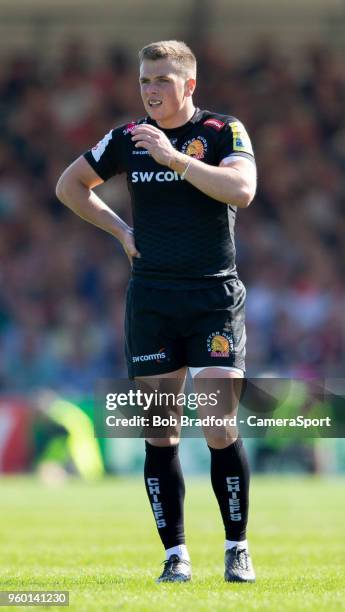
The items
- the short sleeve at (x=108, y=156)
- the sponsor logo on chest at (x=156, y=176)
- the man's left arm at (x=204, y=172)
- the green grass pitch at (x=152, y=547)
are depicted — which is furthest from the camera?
the short sleeve at (x=108, y=156)

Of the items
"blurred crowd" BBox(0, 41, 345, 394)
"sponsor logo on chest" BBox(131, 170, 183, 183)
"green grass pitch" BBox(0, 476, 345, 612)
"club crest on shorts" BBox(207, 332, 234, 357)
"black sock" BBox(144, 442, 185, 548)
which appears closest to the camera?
"green grass pitch" BBox(0, 476, 345, 612)

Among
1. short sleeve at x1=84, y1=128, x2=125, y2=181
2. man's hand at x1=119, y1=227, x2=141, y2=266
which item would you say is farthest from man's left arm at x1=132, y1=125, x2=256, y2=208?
man's hand at x1=119, y1=227, x2=141, y2=266

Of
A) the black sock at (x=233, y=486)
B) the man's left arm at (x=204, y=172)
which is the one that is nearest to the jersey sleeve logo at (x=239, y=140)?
the man's left arm at (x=204, y=172)

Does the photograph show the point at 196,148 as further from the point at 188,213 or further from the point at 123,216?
the point at 123,216

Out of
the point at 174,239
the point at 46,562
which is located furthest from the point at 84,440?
the point at 174,239

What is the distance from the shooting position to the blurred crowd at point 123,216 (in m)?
17.1

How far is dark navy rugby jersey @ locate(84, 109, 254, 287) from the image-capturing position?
6020 mm

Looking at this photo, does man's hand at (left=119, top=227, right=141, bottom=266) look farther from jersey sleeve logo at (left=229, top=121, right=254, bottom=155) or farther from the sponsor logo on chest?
jersey sleeve logo at (left=229, top=121, right=254, bottom=155)

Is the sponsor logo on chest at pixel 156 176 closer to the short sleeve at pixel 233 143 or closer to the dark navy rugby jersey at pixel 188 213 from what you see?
the dark navy rugby jersey at pixel 188 213

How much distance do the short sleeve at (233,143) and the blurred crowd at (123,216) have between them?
961cm

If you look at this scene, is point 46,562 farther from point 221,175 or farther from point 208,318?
point 221,175

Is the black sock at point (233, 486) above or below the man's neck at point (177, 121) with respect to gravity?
below

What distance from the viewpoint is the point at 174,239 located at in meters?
6.04

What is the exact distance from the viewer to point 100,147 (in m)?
6.33
